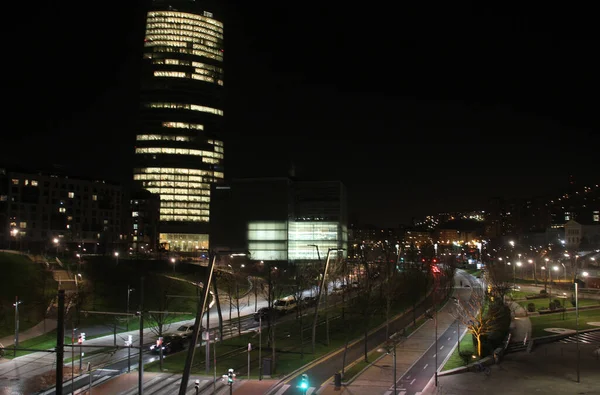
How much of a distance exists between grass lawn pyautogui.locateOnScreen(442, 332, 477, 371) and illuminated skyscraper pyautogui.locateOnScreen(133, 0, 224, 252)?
148 m

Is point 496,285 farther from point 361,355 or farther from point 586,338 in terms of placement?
point 361,355

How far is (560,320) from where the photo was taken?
192 ft

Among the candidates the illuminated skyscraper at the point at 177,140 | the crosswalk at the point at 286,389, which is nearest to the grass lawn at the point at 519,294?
the crosswalk at the point at 286,389

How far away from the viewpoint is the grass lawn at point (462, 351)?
38.1 m

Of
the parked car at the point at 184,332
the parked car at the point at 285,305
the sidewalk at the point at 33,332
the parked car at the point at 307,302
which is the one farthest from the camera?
the parked car at the point at 307,302

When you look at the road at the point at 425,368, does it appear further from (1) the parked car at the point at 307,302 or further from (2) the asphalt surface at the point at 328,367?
(1) the parked car at the point at 307,302

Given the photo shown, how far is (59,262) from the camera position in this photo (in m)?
72.8

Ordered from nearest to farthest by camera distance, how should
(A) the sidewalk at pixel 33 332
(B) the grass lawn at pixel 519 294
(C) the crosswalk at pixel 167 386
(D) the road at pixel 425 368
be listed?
(C) the crosswalk at pixel 167 386 < (D) the road at pixel 425 368 < (A) the sidewalk at pixel 33 332 < (B) the grass lawn at pixel 519 294

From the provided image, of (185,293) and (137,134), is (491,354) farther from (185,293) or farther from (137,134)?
(137,134)

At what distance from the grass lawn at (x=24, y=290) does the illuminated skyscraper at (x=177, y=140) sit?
118 m

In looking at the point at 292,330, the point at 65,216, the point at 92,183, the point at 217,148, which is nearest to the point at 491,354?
the point at 292,330

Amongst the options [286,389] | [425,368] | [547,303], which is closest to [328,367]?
[286,389]

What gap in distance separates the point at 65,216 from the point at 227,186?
4372cm

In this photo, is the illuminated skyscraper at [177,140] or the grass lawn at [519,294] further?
the illuminated skyscraper at [177,140]
